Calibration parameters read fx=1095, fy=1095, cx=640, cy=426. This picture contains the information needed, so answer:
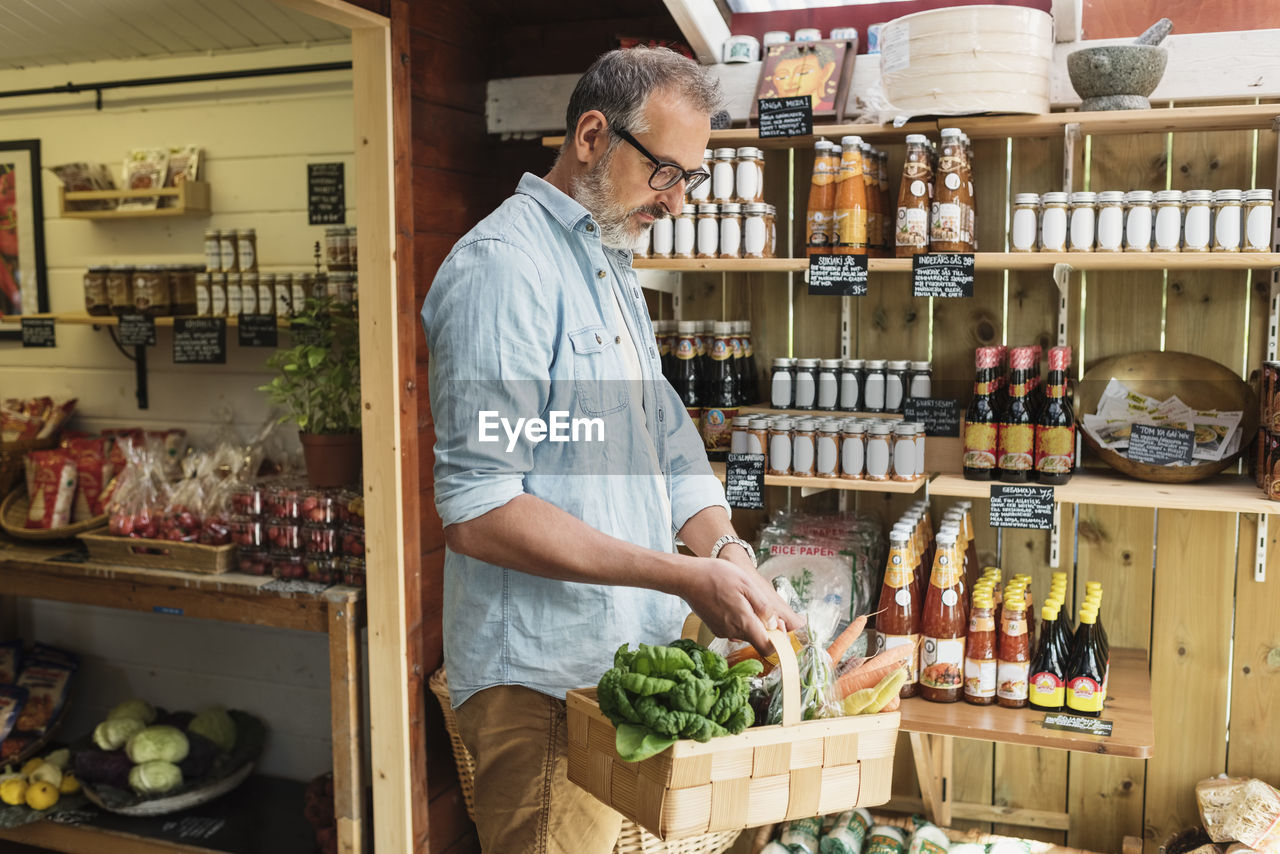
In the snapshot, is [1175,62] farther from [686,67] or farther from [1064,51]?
[686,67]

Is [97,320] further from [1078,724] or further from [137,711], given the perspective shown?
[1078,724]

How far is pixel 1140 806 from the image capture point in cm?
265

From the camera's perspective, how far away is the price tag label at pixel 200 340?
3.09m

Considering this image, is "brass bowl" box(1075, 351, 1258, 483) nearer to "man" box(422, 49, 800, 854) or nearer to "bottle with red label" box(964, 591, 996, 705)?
A: "bottle with red label" box(964, 591, 996, 705)

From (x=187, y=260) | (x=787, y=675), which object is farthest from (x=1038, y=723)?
(x=187, y=260)

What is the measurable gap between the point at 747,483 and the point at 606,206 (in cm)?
95

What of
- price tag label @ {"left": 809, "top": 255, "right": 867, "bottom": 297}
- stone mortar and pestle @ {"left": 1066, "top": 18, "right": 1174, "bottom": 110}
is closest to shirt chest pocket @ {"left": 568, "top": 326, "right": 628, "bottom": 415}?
price tag label @ {"left": 809, "top": 255, "right": 867, "bottom": 297}

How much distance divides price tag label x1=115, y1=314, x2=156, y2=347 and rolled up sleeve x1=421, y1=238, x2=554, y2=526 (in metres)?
2.05

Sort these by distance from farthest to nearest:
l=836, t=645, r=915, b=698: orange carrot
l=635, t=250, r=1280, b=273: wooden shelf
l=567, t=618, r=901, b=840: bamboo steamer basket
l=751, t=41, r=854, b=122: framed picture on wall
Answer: l=751, t=41, r=854, b=122: framed picture on wall → l=635, t=250, r=1280, b=273: wooden shelf → l=836, t=645, r=915, b=698: orange carrot → l=567, t=618, r=901, b=840: bamboo steamer basket

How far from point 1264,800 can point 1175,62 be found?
1599mm

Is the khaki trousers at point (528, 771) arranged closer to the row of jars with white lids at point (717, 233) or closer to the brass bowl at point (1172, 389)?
the row of jars with white lids at point (717, 233)

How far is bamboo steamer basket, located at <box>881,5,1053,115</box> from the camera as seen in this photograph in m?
2.13

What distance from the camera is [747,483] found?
241 centimetres
